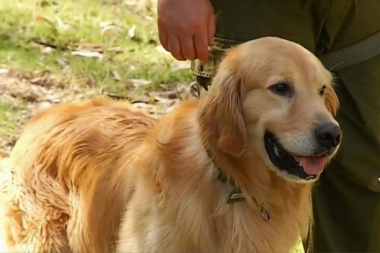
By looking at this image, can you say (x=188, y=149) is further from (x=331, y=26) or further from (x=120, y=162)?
(x=331, y=26)

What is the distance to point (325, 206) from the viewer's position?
13.4 ft

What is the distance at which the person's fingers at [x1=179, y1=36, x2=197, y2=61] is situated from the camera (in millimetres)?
3330

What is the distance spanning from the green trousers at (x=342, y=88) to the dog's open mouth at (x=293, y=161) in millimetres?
586

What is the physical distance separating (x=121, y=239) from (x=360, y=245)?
1159 mm

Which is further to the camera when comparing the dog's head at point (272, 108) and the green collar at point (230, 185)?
the green collar at point (230, 185)

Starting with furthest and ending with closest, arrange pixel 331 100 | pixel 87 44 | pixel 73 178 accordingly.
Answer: pixel 87 44 → pixel 73 178 → pixel 331 100

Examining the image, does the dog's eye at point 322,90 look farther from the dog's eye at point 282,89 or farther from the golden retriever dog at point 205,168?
the dog's eye at point 282,89

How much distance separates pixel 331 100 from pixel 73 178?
4.00 ft

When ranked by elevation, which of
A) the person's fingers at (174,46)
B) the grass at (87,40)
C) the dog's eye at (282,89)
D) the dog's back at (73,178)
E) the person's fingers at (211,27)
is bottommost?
the grass at (87,40)

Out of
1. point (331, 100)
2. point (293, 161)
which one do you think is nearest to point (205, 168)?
point (293, 161)

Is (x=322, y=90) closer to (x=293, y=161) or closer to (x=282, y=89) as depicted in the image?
(x=282, y=89)

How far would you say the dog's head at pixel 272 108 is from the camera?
3182 millimetres

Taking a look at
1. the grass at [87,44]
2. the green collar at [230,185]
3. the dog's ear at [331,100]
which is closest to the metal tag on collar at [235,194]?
Result: the green collar at [230,185]

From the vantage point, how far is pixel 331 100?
3.54 meters
